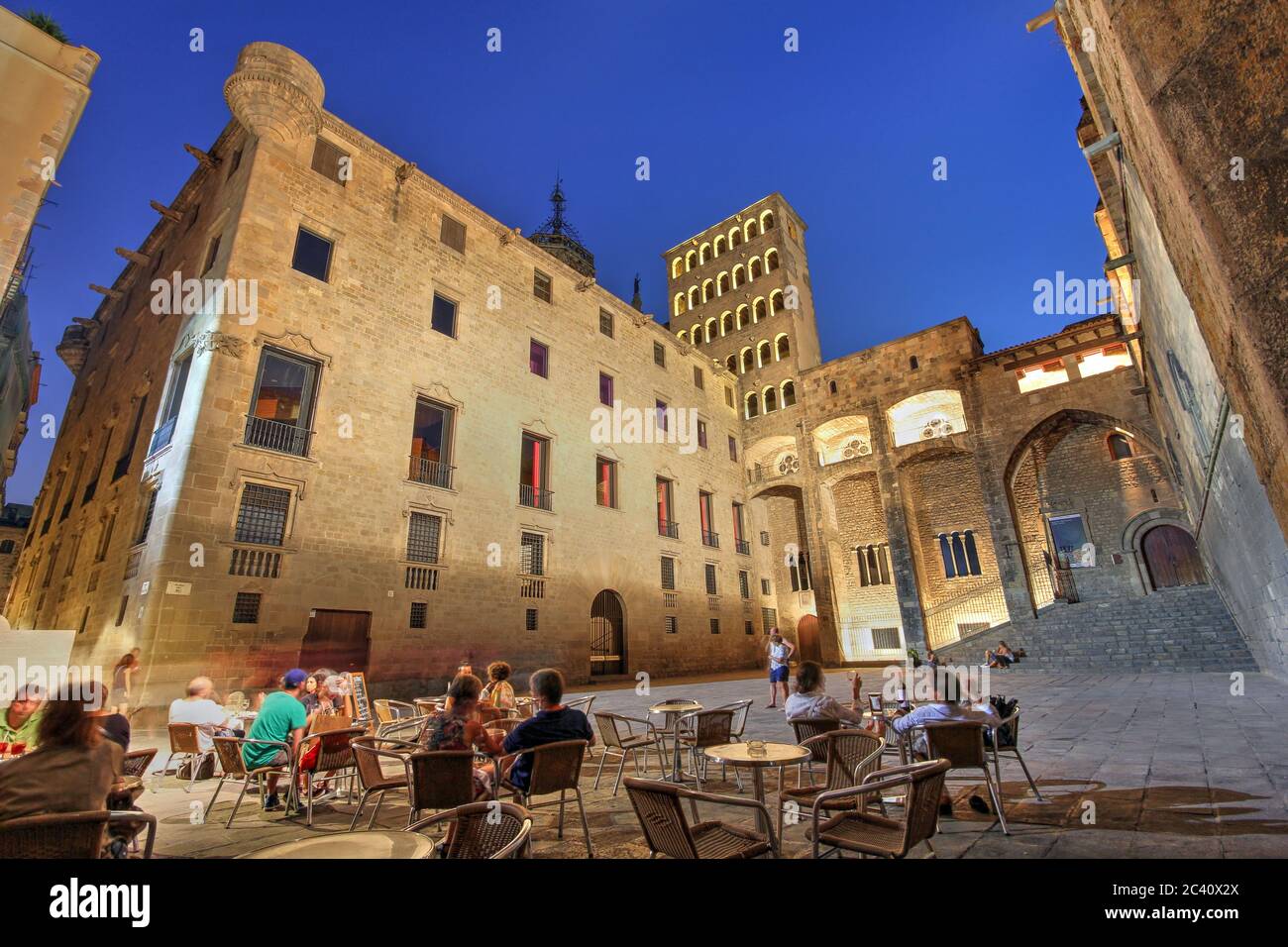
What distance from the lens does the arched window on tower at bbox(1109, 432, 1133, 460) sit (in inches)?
757

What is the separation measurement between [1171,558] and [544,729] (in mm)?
22892

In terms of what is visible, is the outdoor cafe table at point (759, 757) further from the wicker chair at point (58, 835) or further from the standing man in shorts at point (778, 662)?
the standing man in shorts at point (778, 662)

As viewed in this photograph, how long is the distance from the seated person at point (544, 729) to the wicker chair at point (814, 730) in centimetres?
152

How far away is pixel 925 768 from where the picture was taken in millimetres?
2303

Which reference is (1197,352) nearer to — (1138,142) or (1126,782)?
(1138,142)

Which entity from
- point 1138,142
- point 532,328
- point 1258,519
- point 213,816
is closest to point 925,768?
point 1138,142

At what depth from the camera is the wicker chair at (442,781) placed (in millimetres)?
3295

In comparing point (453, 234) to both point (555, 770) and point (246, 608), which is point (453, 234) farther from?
point (555, 770)

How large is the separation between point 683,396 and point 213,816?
19913 millimetres

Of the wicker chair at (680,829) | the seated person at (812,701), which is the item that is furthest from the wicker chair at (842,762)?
the wicker chair at (680,829)

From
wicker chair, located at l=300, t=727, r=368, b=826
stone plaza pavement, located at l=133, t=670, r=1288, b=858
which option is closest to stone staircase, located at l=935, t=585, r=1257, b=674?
stone plaza pavement, located at l=133, t=670, r=1288, b=858

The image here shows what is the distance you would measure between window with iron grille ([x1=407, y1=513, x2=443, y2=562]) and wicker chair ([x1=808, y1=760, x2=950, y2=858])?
1146cm

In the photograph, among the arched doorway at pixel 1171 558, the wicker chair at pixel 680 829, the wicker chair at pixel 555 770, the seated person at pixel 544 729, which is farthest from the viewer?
the arched doorway at pixel 1171 558

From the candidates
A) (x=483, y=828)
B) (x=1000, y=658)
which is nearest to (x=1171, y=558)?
(x=1000, y=658)
